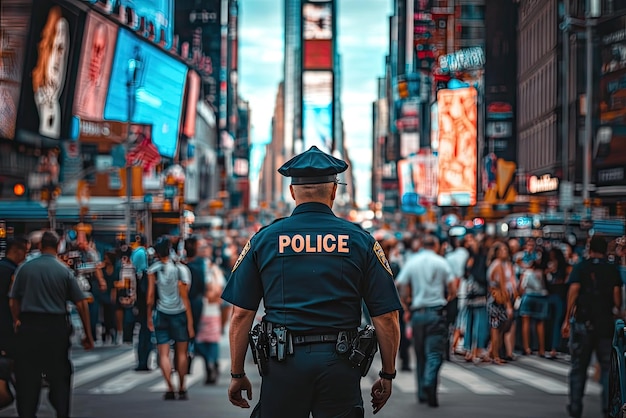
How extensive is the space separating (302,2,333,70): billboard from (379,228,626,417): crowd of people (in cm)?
16129

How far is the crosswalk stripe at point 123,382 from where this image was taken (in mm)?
11367

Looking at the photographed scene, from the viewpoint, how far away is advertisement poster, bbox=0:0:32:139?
609 inches

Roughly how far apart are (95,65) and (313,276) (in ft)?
45.9

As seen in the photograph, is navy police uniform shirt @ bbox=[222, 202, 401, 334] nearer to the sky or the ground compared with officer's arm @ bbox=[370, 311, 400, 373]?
nearer to the sky

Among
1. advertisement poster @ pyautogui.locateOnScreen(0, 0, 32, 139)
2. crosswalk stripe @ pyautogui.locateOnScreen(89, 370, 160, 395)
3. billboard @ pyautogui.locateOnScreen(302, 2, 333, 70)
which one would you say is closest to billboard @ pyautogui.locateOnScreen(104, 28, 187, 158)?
advertisement poster @ pyautogui.locateOnScreen(0, 0, 32, 139)

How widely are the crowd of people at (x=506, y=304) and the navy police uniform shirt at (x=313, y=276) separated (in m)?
4.92

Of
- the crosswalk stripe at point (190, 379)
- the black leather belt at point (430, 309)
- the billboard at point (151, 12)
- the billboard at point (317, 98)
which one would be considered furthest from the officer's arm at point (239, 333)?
the billboard at point (317, 98)

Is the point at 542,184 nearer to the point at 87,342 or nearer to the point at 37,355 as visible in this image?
the point at 87,342

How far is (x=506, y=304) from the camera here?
46.5 ft

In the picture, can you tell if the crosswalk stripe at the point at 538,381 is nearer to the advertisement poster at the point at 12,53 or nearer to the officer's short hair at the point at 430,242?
the officer's short hair at the point at 430,242

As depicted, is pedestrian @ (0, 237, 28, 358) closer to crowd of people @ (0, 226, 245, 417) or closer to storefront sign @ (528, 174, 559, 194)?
crowd of people @ (0, 226, 245, 417)

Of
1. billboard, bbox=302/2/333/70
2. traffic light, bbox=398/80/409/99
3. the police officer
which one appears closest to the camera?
the police officer

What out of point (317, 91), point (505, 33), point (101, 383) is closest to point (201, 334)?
point (101, 383)

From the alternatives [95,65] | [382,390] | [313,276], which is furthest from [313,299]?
[95,65]
